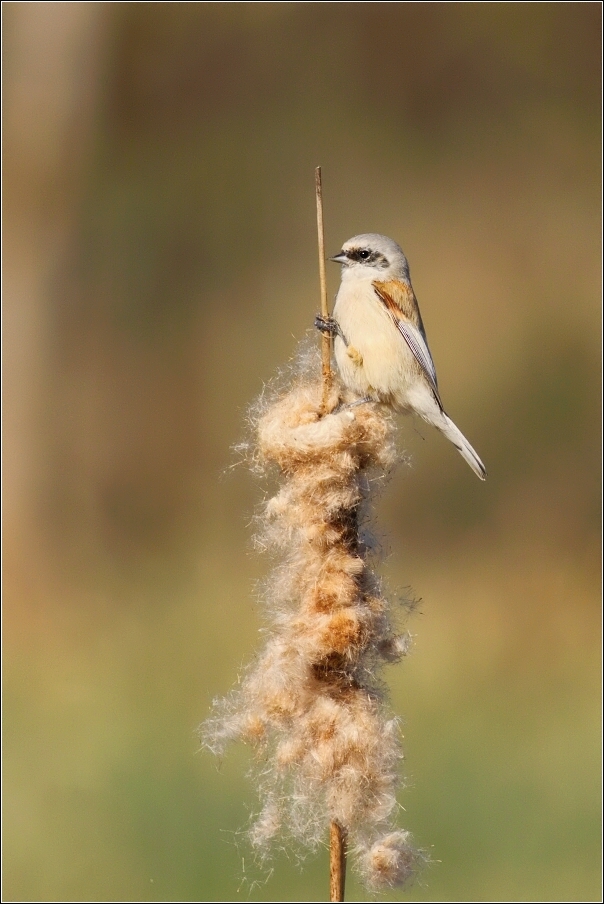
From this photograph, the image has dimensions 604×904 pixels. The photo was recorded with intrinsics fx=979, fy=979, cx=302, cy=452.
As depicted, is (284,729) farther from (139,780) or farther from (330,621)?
(139,780)

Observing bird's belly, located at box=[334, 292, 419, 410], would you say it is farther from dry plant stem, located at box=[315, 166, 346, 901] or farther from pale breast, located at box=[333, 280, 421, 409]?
dry plant stem, located at box=[315, 166, 346, 901]

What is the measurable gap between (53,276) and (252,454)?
12.5 feet

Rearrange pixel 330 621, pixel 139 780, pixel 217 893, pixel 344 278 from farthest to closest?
pixel 139 780 < pixel 217 893 < pixel 344 278 < pixel 330 621

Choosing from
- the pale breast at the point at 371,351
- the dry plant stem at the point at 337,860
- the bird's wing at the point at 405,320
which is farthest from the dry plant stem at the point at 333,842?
the bird's wing at the point at 405,320

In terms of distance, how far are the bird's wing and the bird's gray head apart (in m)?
0.04

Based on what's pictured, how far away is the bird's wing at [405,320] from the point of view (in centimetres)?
215

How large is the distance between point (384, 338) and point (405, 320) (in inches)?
4.5

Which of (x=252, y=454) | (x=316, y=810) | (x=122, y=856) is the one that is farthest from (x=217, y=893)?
(x=252, y=454)

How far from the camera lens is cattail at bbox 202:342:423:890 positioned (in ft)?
4.22

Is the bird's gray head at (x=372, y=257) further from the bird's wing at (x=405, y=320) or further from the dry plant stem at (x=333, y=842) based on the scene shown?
the dry plant stem at (x=333, y=842)

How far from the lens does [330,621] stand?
1.31m

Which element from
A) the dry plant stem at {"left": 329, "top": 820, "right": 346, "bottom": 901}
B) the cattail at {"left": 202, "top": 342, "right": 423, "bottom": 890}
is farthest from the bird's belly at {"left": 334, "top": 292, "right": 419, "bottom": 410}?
the dry plant stem at {"left": 329, "top": 820, "right": 346, "bottom": 901}

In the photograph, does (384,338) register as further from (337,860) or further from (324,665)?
(337,860)

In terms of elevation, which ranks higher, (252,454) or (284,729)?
(252,454)
